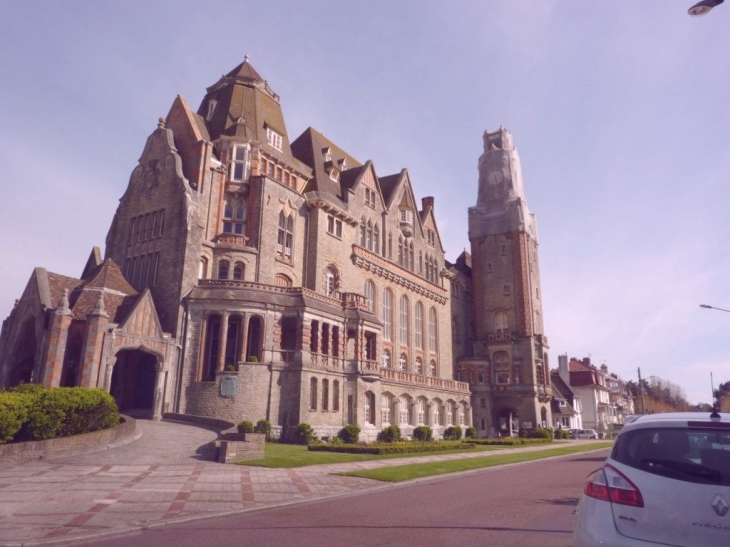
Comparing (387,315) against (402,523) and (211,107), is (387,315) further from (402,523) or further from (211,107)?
(402,523)

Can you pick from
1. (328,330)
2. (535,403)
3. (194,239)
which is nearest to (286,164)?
(194,239)

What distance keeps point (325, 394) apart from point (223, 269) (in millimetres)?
10745

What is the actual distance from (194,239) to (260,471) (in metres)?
21.0

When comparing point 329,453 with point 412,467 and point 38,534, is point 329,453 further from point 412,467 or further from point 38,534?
point 38,534

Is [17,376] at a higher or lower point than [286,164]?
lower

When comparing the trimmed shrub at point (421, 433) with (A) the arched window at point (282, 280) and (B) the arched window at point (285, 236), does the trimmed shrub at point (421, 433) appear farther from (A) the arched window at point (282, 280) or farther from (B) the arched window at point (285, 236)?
(B) the arched window at point (285, 236)

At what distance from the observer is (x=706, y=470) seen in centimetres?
473

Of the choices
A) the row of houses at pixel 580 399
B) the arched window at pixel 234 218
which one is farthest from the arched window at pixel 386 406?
the row of houses at pixel 580 399

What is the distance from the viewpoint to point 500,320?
207ft

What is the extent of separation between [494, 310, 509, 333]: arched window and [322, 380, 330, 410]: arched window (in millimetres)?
32635

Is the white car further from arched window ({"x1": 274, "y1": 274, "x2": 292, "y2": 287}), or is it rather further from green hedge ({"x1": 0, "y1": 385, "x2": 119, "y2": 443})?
arched window ({"x1": 274, "y1": 274, "x2": 292, "y2": 287})

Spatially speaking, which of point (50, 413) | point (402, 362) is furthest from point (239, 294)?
point (402, 362)

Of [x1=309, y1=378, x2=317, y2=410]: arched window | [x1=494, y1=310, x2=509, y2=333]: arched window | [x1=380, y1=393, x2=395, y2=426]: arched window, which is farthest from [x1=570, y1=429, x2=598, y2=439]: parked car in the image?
[x1=309, y1=378, x2=317, y2=410]: arched window

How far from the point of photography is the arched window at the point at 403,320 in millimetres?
53469
